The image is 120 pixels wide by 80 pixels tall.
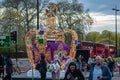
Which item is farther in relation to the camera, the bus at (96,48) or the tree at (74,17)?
the tree at (74,17)

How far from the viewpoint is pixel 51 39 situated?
113 feet

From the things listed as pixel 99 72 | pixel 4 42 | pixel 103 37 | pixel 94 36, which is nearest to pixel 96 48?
pixel 4 42

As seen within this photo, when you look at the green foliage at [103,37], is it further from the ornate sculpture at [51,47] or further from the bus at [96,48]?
the ornate sculpture at [51,47]

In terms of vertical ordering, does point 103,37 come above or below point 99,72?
below

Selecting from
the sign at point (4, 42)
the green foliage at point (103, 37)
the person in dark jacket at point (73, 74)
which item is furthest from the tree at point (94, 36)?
the person in dark jacket at point (73, 74)

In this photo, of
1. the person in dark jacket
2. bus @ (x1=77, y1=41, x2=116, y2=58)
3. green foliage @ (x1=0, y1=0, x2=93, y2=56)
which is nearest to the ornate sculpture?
the person in dark jacket

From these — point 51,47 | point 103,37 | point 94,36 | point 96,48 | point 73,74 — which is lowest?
point 103,37

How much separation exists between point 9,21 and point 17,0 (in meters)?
4.19

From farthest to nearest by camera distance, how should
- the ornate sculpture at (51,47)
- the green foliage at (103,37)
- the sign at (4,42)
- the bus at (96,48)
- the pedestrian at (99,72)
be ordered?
the green foliage at (103,37)
the bus at (96,48)
the ornate sculpture at (51,47)
the sign at (4,42)
the pedestrian at (99,72)

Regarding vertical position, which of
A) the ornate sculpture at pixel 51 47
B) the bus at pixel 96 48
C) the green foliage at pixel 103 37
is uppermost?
the ornate sculpture at pixel 51 47

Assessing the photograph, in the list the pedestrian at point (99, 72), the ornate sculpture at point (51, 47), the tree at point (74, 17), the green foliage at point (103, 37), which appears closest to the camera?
the pedestrian at point (99, 72)

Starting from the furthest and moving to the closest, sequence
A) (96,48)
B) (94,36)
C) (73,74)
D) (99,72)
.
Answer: (94,36)
(96,48)
(99,72)
(73,74)

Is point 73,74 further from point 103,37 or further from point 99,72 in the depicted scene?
point 103,37

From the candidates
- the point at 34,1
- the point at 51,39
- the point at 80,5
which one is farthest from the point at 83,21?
the point at 51,39
